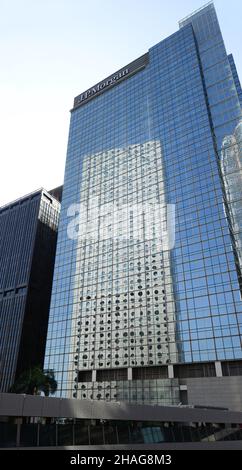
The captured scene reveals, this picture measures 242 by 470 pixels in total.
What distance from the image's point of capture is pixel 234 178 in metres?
81.4

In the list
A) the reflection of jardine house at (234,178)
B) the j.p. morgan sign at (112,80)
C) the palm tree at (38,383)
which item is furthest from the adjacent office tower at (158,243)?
the palm tree at (38,383)

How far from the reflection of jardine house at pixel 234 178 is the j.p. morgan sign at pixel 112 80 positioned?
176 ft

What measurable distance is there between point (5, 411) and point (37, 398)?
7.99 ft

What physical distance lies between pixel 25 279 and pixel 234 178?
80.1m

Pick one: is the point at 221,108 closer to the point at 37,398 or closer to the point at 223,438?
the point at 223,438

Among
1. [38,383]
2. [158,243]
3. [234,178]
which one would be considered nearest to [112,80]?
[234,178]

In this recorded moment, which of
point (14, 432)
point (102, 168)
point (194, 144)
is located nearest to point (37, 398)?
point (14, 432)

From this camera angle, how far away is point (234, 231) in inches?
2995

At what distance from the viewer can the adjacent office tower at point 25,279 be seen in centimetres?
10975

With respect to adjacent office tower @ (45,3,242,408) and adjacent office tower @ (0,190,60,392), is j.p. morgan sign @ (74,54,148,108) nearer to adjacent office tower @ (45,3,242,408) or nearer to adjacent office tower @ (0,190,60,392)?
adjacent office tower @ (45,3,242,408)

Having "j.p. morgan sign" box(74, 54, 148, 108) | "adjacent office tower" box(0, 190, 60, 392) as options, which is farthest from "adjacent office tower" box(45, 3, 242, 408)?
"adjacent office tower" box(0, 190, 60, 392)

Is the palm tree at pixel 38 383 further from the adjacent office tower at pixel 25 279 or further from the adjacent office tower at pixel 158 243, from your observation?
the adjacent office tower at pixel 25 279

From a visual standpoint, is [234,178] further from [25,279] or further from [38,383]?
[25,279]

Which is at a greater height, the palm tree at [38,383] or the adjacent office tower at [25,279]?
the adjacent office tower at [25,279]
